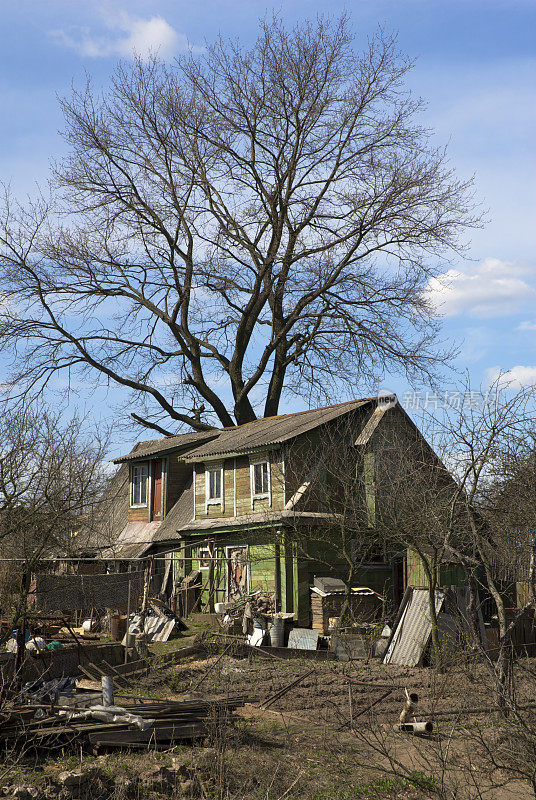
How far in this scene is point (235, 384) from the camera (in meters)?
34.4

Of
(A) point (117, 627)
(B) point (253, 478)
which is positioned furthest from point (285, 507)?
(A) point (117, 627)

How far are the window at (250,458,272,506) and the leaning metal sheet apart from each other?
206 inches

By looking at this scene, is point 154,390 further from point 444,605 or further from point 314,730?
point 314,730

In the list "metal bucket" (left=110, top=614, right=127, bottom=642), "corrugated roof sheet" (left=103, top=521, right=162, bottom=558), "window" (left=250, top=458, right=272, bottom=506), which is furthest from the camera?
"corrugated roof sheet" (left=103, top=521, right=162, bottom=558)

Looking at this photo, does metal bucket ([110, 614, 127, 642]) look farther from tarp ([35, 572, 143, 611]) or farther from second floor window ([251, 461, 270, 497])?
second floor window ([251, 461, 270, 497])

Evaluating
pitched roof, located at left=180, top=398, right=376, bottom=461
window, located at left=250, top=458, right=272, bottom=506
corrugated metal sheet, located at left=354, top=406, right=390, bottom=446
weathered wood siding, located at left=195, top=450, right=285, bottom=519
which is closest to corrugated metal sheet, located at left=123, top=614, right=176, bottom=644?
weathered wood siding, located at left=195, top=450, right=285, bottom=519

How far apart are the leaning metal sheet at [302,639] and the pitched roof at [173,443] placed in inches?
448

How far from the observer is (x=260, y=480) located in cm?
2488

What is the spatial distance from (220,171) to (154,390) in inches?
394

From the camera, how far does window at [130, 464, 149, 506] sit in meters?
31.5

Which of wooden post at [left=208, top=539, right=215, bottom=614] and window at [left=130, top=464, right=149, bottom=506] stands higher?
window at [left=130, top=464, right=149, bottom=506]

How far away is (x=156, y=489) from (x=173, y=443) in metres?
2.11

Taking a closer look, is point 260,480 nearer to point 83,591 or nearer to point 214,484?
point 214,484

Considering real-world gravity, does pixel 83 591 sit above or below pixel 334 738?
above
